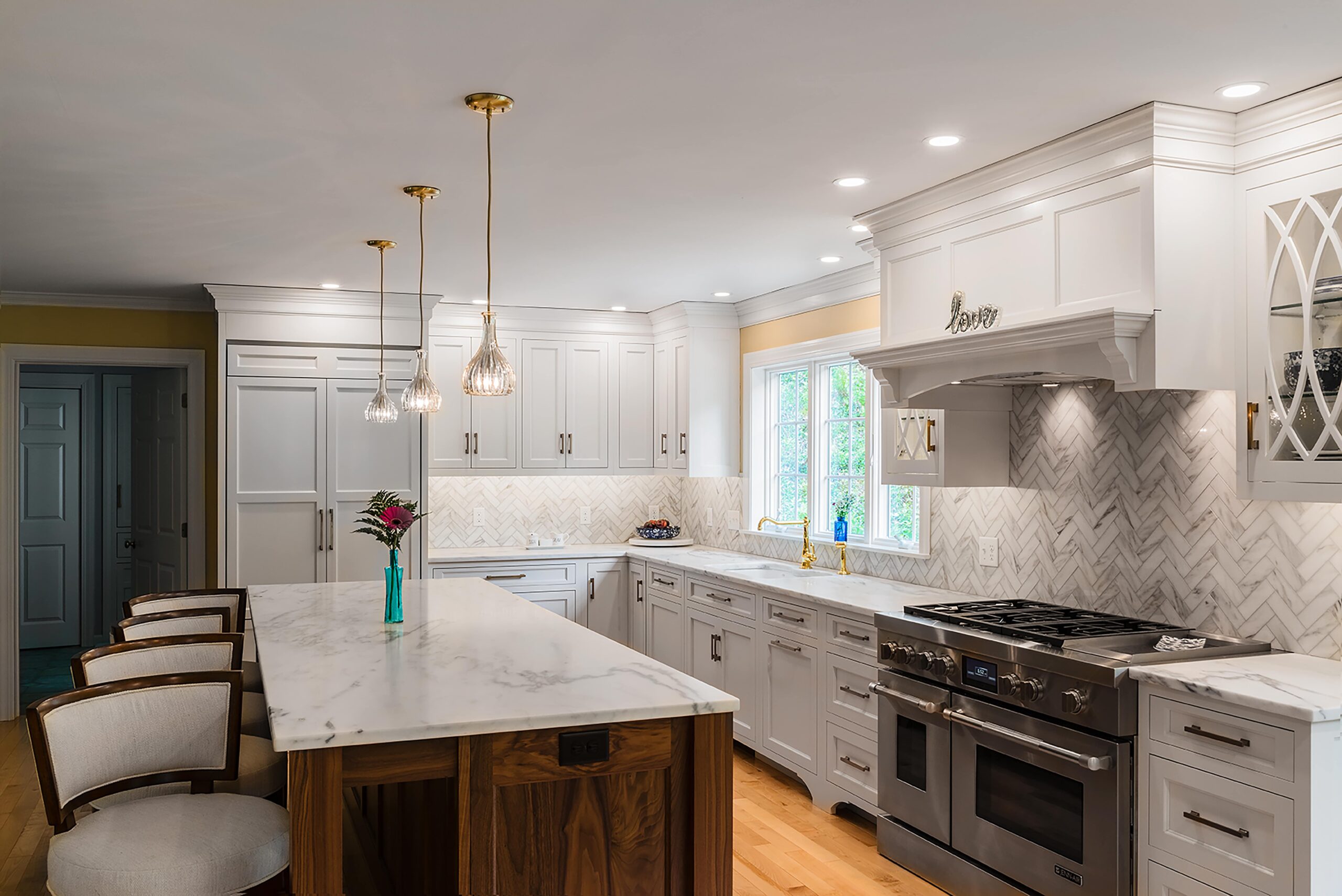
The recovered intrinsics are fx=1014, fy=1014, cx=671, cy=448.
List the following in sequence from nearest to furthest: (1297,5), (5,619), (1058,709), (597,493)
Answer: (1297,5)
(1058,709)
(5,619)
(597,493)

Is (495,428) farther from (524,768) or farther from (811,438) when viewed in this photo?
(524,768)

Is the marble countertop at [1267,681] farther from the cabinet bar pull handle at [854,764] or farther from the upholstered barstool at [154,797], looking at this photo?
the upholstered barstool at [154,797]

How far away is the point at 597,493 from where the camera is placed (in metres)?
7.05

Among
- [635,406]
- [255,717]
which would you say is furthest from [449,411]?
[255,717]

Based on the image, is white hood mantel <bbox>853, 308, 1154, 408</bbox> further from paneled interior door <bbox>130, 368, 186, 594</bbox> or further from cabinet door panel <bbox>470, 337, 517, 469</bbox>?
paneled interior door <bbox>130, 368, 186, 594</bbox>

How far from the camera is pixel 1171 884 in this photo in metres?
2.67

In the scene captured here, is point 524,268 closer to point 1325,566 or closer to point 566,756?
point 566,756

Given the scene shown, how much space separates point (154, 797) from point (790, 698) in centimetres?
272

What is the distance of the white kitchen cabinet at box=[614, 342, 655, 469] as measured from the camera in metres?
6.73

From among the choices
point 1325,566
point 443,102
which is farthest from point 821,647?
point 443,102

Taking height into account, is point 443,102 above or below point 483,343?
above

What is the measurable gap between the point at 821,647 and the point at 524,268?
94.4 inches

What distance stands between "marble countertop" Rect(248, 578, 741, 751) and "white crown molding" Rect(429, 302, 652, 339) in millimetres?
2742

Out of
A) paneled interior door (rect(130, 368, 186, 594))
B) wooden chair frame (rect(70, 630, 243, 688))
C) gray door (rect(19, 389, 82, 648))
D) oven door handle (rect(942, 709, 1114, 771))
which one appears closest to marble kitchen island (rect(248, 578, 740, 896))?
wooden chair frame (rect(70, 630, 243, 688))
